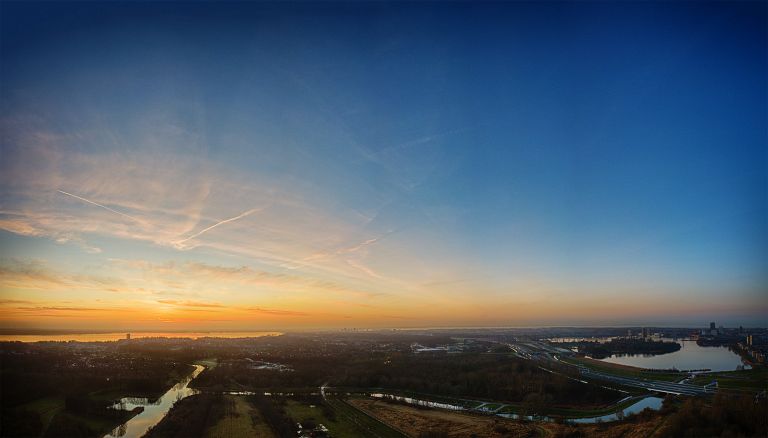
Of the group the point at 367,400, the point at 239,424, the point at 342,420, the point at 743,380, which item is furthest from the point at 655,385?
the point at 239,424

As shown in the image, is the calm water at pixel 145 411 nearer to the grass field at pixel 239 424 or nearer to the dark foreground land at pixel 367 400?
the dark foreground land at pixel 367 400

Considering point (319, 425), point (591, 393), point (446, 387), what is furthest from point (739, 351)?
point (319, 425)

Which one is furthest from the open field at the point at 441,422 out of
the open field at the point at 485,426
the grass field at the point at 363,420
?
the grass field at the point at 363,420

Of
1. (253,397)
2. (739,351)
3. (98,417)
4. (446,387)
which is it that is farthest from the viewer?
(739,351)

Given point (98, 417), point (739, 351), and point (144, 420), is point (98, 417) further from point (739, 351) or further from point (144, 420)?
point (739, 351)

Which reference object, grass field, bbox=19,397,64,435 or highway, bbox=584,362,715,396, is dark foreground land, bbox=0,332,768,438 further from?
highway, bbox=584,362,715,396

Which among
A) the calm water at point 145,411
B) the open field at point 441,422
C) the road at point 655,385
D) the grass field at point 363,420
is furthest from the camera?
the road at point 655,385

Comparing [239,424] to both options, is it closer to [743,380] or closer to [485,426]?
[485,426]
